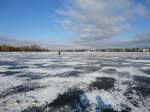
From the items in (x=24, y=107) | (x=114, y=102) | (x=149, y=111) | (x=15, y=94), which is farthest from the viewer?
(x=15, y=94)

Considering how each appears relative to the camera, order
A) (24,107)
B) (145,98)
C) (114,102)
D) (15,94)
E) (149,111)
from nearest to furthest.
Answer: (149,111)
(24,107)
(114,102)
(145,98)
(15,94)

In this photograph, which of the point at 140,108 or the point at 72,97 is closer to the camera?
the point at 140,108

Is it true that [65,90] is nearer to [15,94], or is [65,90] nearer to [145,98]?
[15,94]

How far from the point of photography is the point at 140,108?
2.91 meters

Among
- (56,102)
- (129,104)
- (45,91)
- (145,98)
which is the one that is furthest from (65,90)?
(145,98)

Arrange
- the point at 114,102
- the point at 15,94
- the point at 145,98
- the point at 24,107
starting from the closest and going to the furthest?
1. the point at 24,107
2. the point at 114,102
3. the point at 145,98
4. the point at 15,94

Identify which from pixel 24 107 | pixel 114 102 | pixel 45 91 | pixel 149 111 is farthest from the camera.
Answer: pixel 45 91

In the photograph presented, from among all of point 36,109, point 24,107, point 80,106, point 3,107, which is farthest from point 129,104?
point 3,107

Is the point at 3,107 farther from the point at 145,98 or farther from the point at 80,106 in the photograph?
the point at 145,98

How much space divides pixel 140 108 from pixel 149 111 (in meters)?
0.19

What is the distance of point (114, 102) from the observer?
3285 millimetres

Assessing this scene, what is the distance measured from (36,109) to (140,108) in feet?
7.01

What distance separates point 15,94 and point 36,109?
1.26 meters

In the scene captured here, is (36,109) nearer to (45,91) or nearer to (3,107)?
(3,107)
